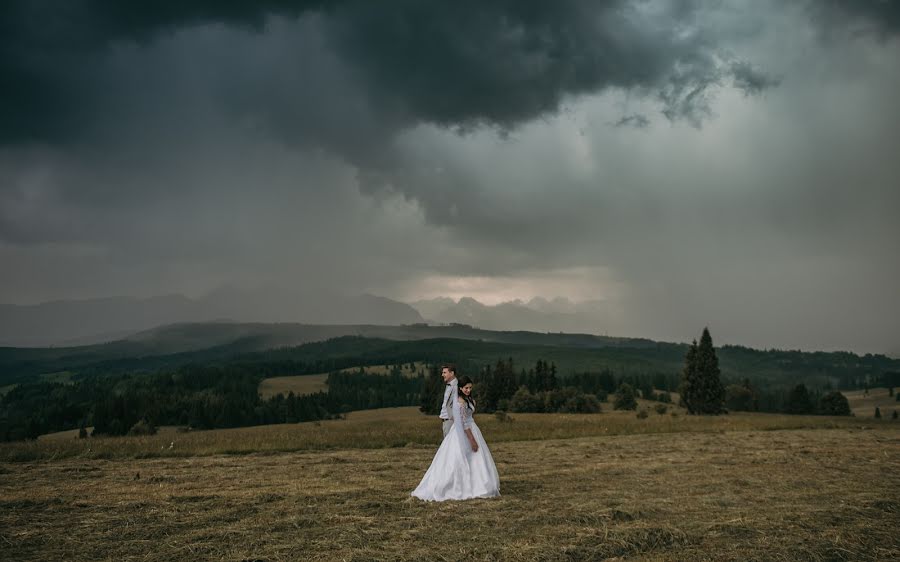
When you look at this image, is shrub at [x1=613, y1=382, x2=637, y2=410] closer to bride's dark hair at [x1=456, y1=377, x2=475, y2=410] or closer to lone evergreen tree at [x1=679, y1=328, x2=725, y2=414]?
lone evergreen tree at [x1=679, y1=328, x2=725, y2=414]

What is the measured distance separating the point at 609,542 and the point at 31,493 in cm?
1434

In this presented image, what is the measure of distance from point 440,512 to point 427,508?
612mm

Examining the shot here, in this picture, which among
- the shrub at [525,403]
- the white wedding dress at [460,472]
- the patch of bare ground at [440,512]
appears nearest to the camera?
the patch of bare ground at [440,512]

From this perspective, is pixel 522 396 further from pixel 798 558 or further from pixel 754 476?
pixel 798 558

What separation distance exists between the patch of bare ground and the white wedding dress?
574 millimetres

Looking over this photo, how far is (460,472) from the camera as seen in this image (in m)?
15.1

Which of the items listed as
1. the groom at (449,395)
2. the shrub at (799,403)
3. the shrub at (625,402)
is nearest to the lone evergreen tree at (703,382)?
the shrub at (625,402)

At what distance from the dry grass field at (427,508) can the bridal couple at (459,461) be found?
709 millimetres

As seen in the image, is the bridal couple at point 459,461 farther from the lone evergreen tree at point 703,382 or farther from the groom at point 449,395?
the lone evergreen tree at point 703,382

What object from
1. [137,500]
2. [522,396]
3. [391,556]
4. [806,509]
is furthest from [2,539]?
[522,396]

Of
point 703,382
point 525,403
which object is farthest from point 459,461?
point 703,382

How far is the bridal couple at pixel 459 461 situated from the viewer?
14828mm

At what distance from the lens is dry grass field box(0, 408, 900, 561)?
33.2 feet

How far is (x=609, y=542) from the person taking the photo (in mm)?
10469
